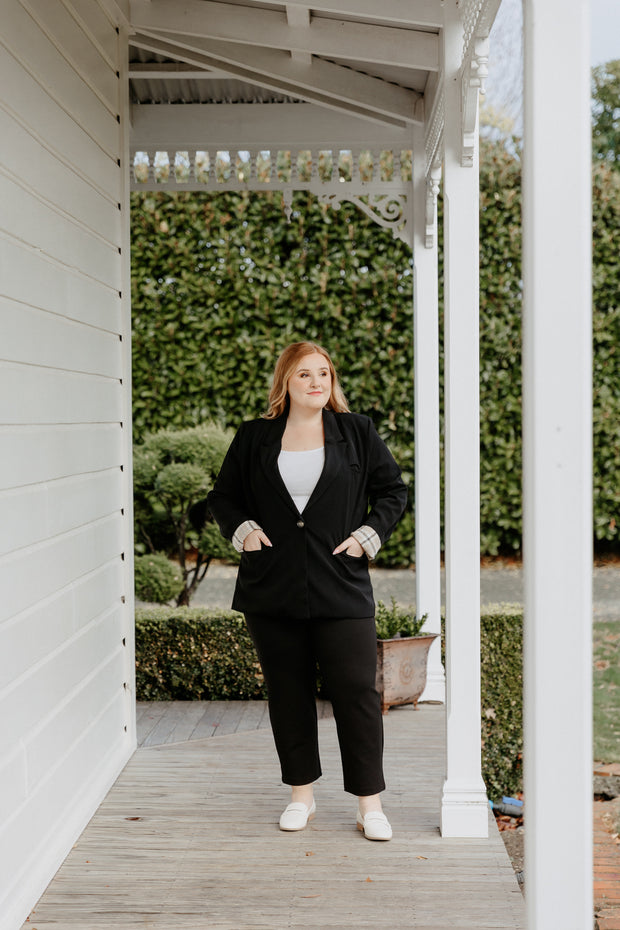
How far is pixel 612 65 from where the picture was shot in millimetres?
10508

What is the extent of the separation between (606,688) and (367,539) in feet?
17.7

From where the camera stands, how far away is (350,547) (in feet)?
10.7

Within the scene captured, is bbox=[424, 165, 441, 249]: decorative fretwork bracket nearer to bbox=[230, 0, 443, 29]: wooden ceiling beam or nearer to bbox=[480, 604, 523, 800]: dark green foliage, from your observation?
bbox=[230, 0, 443, 29]: wooden ceiling beam

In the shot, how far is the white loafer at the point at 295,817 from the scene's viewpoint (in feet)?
11.1

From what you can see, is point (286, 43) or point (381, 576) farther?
point (381, 576)

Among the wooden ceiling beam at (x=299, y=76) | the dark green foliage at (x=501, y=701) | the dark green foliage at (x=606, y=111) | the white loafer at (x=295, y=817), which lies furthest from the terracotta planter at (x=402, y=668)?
the dark green foliage at (x=606, y=111)

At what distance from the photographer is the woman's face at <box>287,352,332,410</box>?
10.8 ft

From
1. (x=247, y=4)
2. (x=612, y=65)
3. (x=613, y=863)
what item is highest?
(x=612, y=65)

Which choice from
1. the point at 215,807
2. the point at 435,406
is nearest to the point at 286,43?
the point at 435,406

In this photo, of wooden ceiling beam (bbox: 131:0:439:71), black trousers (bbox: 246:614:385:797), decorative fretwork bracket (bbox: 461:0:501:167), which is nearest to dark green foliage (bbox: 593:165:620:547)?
wooden ceiling beam (bbox: 131:0:439:71)

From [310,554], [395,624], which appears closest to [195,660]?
[395,624]

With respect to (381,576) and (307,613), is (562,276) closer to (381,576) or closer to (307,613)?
(307,613)

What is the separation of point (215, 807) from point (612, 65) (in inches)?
366

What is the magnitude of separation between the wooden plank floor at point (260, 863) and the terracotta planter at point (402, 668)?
70 centimetres
